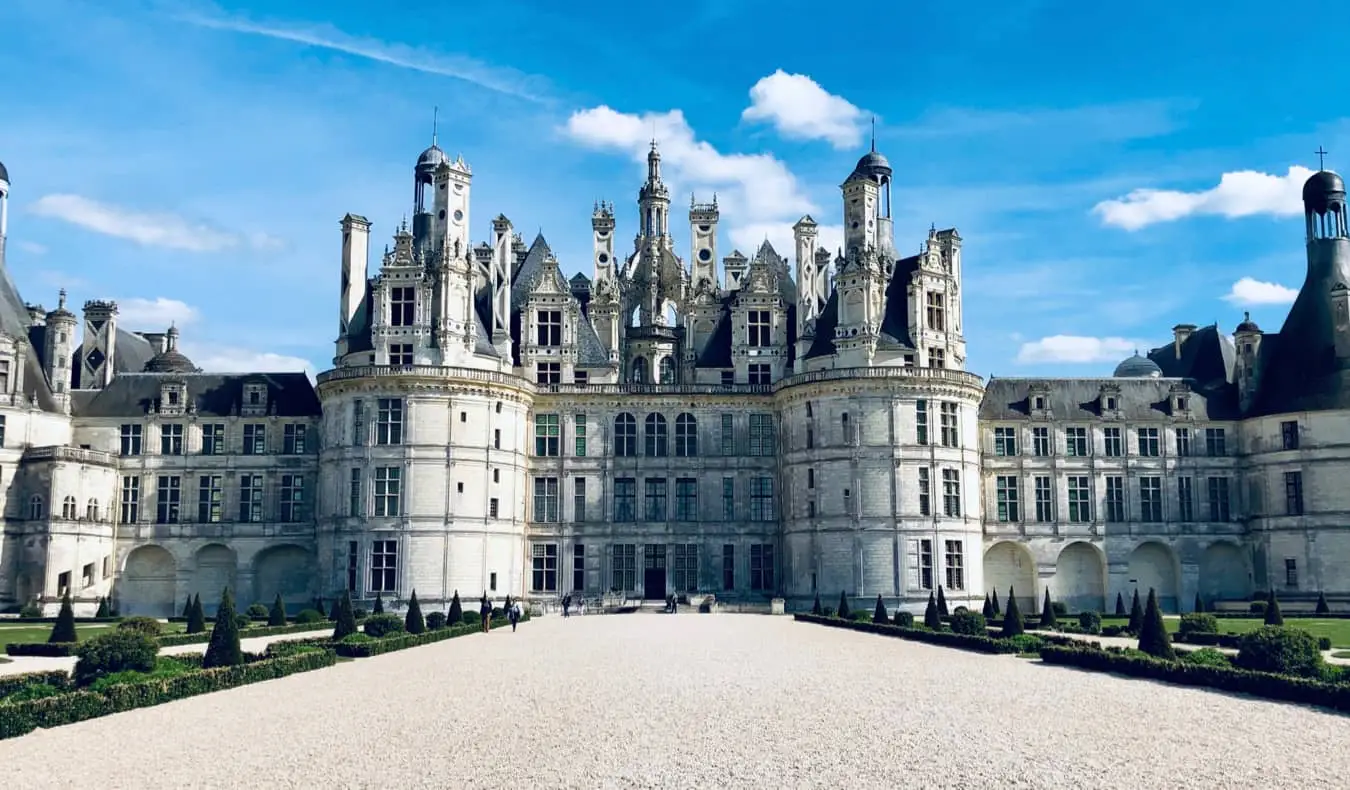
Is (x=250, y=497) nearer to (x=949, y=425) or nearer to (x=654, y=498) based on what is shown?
(x=654, y=498)

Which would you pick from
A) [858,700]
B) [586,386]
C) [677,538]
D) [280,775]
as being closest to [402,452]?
[586,386]

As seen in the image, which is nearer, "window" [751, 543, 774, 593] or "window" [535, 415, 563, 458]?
"window" [751, 543, 774, 593]

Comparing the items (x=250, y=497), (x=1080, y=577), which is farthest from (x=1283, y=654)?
(x=250, y=497)

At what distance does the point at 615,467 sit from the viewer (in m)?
67.0

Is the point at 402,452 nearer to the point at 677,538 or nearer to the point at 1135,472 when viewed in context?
the point at 677,538

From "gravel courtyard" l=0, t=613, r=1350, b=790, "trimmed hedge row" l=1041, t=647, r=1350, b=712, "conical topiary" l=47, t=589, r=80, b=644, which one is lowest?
"gravel courtyard" l=0, t=613, r=1350, b=790

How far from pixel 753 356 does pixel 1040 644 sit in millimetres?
34496

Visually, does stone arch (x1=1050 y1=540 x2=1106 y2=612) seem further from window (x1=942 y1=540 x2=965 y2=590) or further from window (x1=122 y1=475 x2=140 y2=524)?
window (x1=122 y1=475 x2=140 y2=524)

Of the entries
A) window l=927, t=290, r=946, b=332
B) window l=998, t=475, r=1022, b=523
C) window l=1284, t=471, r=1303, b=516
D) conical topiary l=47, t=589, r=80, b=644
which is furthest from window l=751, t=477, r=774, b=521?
conical topiary l=47, t=589, r=80, b=644

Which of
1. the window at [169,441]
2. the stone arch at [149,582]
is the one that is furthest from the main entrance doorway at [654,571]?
the window at [169,441]

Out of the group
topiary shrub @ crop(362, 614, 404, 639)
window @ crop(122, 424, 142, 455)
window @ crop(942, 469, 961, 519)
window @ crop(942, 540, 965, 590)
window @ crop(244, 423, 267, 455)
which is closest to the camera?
topiary shrub @ crop(362, 614, 404, 639)

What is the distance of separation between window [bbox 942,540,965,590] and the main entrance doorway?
1444 centimetres

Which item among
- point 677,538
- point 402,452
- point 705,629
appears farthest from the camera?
point 677,538

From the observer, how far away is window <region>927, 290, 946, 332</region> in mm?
64750
